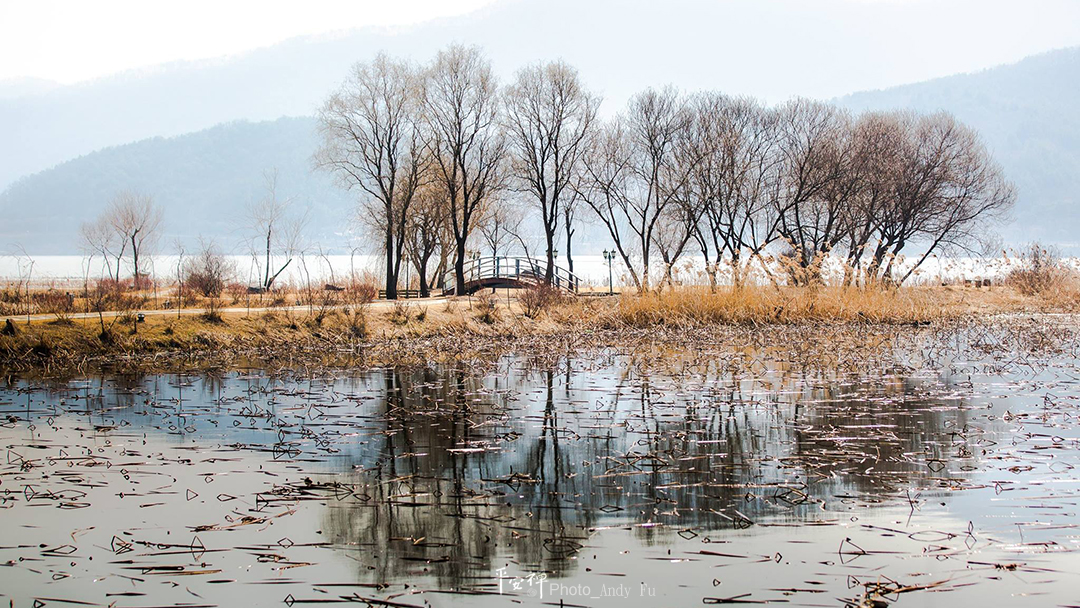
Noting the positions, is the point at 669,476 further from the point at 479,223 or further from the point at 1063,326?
the point at 479,223

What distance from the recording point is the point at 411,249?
5878 cm

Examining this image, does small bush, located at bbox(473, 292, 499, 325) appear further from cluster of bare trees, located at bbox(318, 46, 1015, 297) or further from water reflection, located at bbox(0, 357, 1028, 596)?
cluster of bare trees, located at bbox(318, 46, 1015, 297)

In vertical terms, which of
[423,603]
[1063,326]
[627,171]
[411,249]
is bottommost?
[423,603]

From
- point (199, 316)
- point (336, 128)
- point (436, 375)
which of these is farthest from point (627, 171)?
point (436, 375)

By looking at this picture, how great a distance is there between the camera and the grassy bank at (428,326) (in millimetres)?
21422

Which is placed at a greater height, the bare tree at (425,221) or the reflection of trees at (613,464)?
the bare tree at (425,221)

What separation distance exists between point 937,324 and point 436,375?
65.9 ft

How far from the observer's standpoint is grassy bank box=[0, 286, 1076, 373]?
70.3 ft

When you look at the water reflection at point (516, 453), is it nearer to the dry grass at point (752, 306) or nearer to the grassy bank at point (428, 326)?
the grassy bank at point (428, 326)

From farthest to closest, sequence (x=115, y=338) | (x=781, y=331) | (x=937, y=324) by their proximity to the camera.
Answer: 1. (x=937, y=324)
2. (x=781, y=331)
3. (x=115, y=338)

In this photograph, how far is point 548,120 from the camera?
58.1 meters

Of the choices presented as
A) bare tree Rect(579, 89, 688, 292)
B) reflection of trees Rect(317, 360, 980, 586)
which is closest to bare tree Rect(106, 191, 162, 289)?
bare tree Rect(579, 89, 688, 292)

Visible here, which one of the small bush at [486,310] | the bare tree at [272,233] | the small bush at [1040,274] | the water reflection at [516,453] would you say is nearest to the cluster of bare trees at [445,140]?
the bare tree at [272,233]

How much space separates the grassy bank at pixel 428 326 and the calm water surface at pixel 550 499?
6.95 m
